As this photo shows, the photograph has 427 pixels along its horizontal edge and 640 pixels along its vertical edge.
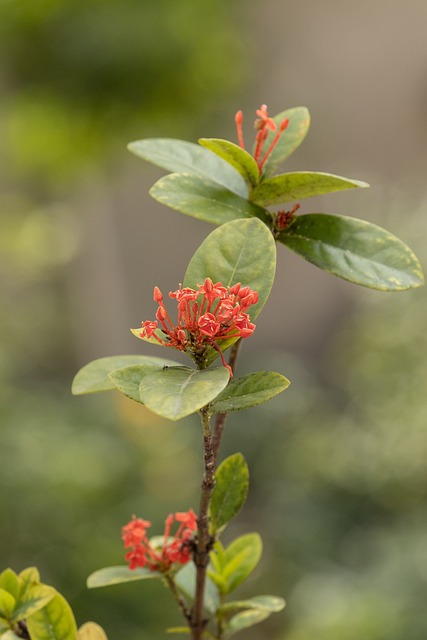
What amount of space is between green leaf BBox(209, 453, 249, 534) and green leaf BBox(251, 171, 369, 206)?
0.52ft

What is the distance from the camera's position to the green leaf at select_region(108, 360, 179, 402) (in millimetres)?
345

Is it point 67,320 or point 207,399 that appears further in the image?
point 67,320

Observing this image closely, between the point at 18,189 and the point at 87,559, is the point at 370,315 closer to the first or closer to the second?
the point at 87,559

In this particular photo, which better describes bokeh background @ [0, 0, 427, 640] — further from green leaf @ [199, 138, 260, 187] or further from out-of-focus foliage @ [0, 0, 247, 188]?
green leaf @ [199, 138, 260, 187]

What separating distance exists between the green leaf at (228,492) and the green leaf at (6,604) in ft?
0.39

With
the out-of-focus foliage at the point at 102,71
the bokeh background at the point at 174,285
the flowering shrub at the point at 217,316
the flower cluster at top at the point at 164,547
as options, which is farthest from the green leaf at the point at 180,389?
the out-of-focus foliage at the point at 102,71

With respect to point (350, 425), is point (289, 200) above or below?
above

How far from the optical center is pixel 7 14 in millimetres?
2600

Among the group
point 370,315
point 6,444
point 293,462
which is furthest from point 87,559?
point 370,315

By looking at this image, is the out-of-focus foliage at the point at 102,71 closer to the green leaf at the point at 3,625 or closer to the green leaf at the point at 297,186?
the green leaf at the point at 297,186

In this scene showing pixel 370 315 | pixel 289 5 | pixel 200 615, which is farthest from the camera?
pixel 289 5

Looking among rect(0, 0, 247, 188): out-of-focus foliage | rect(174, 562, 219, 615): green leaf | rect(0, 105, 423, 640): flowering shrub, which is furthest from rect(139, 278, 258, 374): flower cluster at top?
rect(0, 0, 247, 188): out-of-focus foliage

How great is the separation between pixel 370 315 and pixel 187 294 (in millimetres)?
2823

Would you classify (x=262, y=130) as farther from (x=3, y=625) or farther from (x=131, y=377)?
(x=3, y=625)
